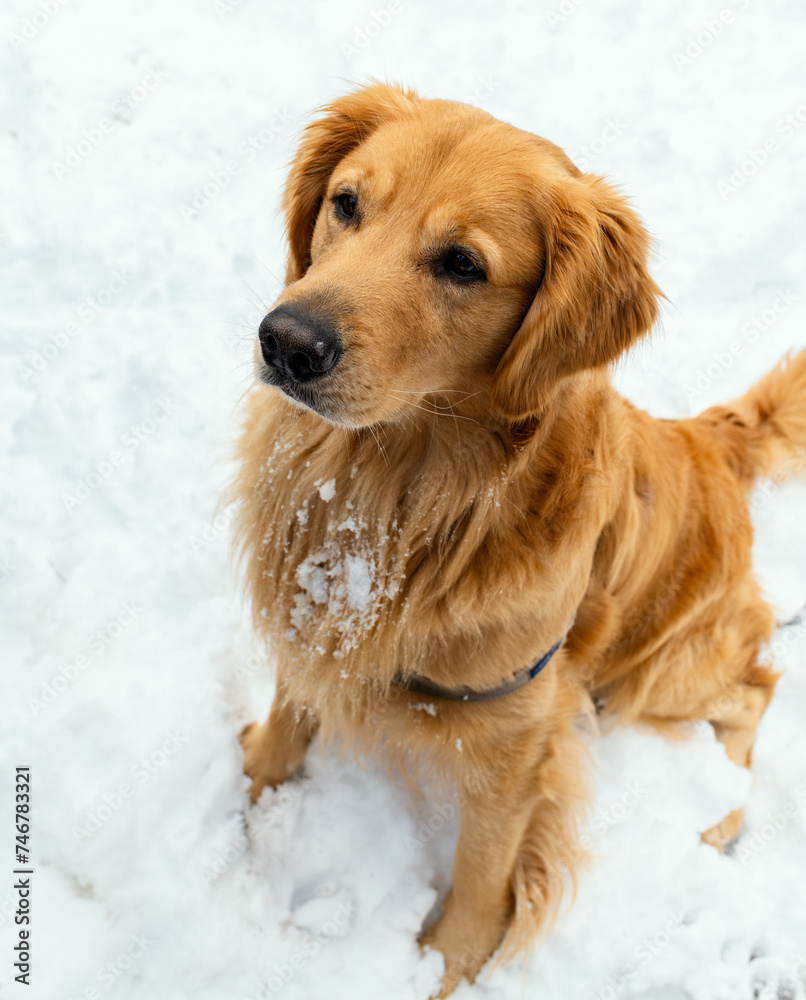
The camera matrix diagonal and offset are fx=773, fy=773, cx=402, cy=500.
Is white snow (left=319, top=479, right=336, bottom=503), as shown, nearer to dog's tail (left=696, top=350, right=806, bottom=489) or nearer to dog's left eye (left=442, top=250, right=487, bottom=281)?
dog's left eye (left=442, top=250, right=487, bottom=281)

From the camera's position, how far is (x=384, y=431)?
2.21m

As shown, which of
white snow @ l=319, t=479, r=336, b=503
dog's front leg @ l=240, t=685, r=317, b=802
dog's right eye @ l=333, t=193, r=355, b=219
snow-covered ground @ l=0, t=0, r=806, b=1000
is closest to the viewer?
dog's right eye @ l=333, t=193, r=355, b=219

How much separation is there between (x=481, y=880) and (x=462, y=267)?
2.05 m

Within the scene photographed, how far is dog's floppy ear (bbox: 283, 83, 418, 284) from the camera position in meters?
2.30

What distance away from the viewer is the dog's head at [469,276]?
74.4 inches

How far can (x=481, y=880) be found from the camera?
269 cm

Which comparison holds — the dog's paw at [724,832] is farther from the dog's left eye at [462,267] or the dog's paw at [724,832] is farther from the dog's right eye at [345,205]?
the dog's right eye at [345,205]

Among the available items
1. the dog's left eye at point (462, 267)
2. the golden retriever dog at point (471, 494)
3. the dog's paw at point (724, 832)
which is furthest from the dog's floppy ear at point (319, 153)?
the dog's paw at point (724, 832)

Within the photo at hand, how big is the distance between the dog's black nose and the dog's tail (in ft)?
6.44

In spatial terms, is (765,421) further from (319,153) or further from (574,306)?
(319,153)

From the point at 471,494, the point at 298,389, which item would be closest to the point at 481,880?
the point at 471,494

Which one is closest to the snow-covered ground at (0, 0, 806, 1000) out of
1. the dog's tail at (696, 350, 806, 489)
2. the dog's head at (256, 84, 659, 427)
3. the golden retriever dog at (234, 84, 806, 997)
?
the golden retriever dog at (234, 84, 806, 997)

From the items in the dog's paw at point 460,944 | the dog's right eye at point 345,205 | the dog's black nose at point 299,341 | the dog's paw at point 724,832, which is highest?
the dog's right eye at point 345,205

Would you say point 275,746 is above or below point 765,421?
below
